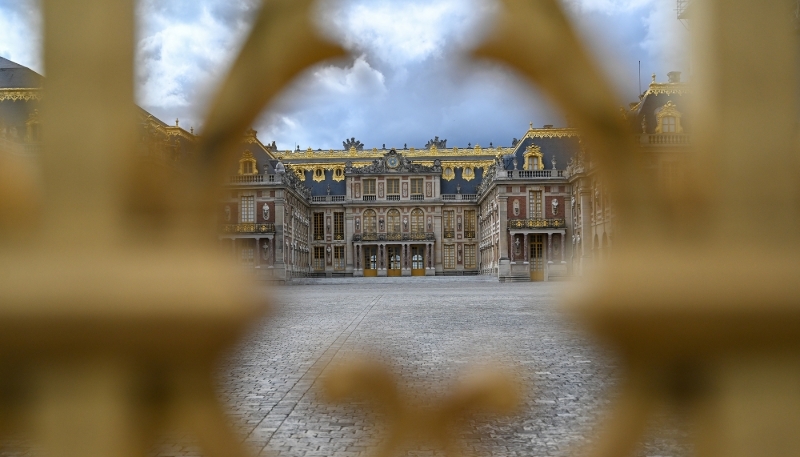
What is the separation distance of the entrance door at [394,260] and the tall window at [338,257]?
165 inches

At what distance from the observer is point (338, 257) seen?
61156mm

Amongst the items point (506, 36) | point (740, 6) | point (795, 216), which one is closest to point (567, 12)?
point (506, 36)

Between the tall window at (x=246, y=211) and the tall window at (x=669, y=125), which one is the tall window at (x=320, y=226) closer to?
the tall window at (x=246, y=211)

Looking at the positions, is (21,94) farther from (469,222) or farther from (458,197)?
(458,197)

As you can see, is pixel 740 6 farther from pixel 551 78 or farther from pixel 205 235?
pixel 205 235

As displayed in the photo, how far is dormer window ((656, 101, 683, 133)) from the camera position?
76 centimetres

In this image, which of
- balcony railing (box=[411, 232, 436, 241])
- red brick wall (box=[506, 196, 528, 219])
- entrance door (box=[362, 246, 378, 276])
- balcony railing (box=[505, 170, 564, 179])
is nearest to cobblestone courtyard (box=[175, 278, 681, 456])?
balcony railing (box=[505, 170, 564, 179])

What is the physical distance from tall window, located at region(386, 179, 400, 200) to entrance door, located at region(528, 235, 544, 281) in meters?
18.6

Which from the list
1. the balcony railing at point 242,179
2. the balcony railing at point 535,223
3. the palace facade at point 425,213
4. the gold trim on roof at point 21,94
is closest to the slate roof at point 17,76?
the gold trim on roof at point 21,94

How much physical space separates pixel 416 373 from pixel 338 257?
55252 mm

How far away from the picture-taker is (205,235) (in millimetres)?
719

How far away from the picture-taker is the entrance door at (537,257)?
4313 cm

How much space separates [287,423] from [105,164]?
4.33m

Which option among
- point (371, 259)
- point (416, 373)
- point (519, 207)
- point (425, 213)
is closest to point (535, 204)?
point (519, 207)
